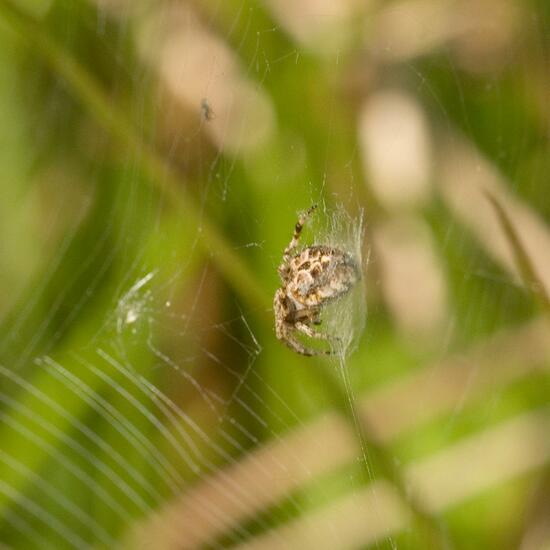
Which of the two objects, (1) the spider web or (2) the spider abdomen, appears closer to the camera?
(2) the spider abdomen

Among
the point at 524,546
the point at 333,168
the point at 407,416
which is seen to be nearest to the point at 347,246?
the point at 333,168

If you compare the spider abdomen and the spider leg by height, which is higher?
the spider leg

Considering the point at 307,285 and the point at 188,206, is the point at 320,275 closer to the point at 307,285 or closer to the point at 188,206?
the point at 307,285

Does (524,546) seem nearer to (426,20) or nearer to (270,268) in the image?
(270,268)

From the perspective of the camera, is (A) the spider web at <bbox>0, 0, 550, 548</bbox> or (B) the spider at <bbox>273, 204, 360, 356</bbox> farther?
(A) the spider web at <bbox>0, 0, 550, 548</bbox>
